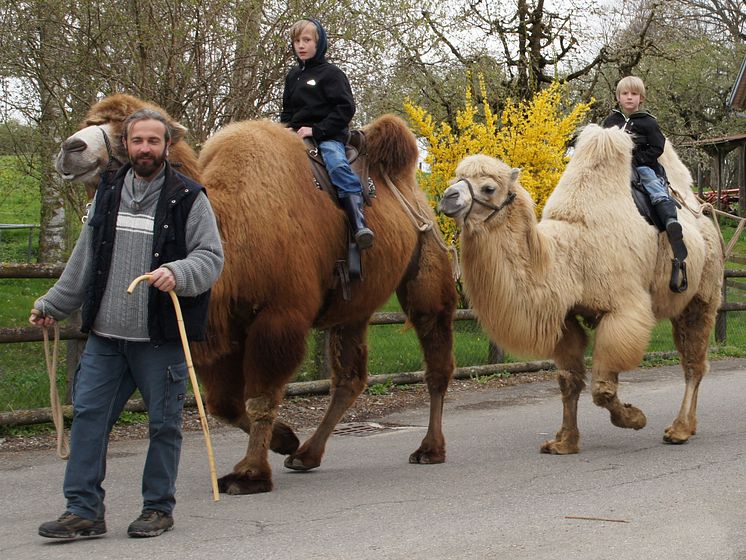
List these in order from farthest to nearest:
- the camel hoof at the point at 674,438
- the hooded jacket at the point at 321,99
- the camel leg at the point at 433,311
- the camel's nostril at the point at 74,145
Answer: the camel hoof at the point at 674,438 < the camel leg at the point at 433,311 < the hooded jacket at the point at 321,99 < the camel's nostril at the point at 74,145

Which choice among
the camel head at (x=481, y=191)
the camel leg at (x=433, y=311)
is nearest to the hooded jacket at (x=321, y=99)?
the camel head at (x=481, y=191)

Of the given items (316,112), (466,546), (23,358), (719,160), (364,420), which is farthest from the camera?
(719,160)

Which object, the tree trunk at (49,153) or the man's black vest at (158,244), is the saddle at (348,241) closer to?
the man's black vest at (158,244)

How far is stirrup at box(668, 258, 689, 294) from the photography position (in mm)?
8000

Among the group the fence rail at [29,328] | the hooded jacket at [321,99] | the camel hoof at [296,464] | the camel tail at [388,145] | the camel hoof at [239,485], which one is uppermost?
the hooded jacket at [321,99]

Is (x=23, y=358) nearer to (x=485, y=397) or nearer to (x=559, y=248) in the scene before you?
(x=485, y=397)

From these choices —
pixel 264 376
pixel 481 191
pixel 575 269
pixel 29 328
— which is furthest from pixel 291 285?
pixel 29 328

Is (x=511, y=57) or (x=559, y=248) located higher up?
(x=511, y=57)

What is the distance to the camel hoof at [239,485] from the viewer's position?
237 inches

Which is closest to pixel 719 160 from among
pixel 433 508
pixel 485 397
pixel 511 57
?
pixel 511 57

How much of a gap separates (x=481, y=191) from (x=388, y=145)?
78 cm

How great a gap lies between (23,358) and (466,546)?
27.2 ft

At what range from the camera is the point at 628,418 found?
749 cm

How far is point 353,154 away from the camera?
7.20 meters
